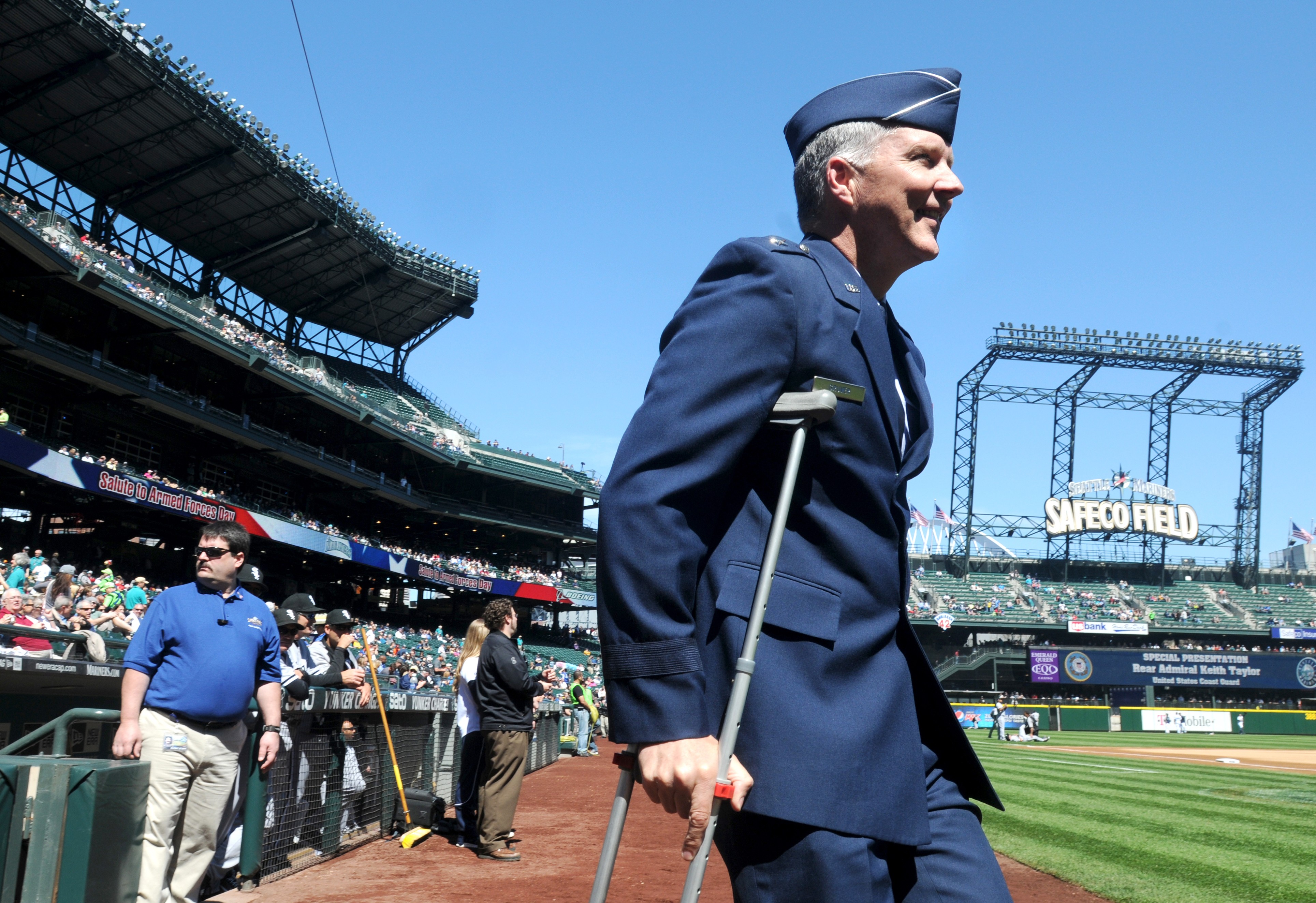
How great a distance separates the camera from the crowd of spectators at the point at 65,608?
8.03 m

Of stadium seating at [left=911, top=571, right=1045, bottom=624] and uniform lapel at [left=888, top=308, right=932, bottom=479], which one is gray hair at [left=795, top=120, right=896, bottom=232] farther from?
stadium seating at [left=911, top=571, right=1045, bottom=624]

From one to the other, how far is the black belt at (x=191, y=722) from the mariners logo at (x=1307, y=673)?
55556 mm

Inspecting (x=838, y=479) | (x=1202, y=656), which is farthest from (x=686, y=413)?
(x=1202, y=656)

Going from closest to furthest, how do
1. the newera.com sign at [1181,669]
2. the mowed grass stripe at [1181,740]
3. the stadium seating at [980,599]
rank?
the mowed grass stripe at [1181,740] → the newera.com sign at [1181,669] → the stadium seating at [980,599]

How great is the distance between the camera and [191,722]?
15.9 ft

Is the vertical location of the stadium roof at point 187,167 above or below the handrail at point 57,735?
above

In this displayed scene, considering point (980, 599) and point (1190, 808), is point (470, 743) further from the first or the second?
point (980, 599)

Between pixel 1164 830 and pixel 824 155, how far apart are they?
991 centimetres

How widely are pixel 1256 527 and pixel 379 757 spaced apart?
6595 cm

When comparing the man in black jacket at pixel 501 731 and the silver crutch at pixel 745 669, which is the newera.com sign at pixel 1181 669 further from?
the silver crutch at pixel 745 669

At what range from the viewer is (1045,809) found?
11.8 metres

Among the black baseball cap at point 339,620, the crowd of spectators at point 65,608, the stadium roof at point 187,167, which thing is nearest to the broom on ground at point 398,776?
the black baseball cap at point 339,620

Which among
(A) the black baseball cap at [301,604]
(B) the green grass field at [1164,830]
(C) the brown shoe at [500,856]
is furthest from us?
(A) the black baseball cap at [301,604]

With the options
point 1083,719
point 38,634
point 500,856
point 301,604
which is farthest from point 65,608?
point 1083,719
